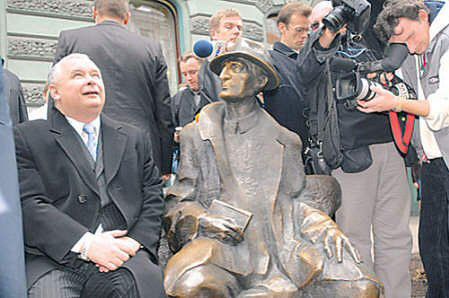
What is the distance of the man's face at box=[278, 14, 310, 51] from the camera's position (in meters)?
4.02

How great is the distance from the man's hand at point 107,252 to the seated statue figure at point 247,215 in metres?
0.22

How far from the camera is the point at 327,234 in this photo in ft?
9.28

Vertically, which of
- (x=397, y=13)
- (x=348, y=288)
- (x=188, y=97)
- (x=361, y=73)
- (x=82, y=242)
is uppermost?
(x=397, y=13)

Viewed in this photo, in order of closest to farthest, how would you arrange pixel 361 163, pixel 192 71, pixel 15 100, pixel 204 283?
pixel 204 283 < pixel 361 163 < pixel 15 100 < pixel 192 71

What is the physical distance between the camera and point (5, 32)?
682 centimetres

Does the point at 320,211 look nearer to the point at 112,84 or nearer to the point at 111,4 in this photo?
the point at 112,84

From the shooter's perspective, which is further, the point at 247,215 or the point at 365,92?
the point at 365,92

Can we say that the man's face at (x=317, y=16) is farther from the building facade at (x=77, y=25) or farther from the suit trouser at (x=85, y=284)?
the building facade at (x=77, y=25)

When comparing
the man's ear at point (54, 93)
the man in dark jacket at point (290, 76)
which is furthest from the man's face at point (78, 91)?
the man in dark jacket at point (290, 76)


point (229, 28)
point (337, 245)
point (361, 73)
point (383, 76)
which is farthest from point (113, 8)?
point (337, 245)

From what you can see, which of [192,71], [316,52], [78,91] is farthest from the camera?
[192,71]

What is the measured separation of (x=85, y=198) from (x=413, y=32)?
1.94 meters

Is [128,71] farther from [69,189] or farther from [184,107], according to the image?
[69,189]

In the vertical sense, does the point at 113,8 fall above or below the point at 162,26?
below
